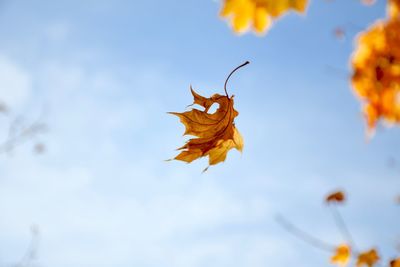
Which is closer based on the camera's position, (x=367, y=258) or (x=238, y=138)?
(x=238, y=138)

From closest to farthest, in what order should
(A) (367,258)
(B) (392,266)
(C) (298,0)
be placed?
1. (C) (298,0)
2. (B) (392,266)
3. (A) (367,258)

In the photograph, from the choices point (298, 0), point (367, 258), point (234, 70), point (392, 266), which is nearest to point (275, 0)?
point (298, 0)

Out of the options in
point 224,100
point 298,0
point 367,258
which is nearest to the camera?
point 298,0

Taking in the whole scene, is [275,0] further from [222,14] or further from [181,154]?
[181,154]

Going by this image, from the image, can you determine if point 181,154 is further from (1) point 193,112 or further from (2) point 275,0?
(2) point 275,0

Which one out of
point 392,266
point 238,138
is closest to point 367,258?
point 392,266

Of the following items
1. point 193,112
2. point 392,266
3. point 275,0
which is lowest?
point 392,266

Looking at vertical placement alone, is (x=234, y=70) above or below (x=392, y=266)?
above

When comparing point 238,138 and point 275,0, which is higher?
point 275,0

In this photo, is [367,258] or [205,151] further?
[367,258]
